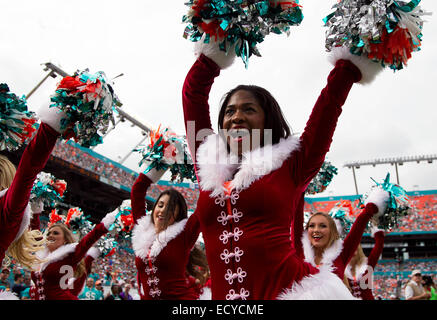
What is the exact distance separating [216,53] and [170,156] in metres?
2.09

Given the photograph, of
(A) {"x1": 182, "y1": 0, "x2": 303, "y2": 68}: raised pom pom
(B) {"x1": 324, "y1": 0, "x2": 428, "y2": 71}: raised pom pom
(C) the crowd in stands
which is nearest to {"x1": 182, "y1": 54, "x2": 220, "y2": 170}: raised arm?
(A) {"x1": 182, "y1": 0, "x2": 303, "y2": 68}: raised pom pom

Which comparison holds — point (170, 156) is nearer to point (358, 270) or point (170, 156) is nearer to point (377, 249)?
point (358, 270)

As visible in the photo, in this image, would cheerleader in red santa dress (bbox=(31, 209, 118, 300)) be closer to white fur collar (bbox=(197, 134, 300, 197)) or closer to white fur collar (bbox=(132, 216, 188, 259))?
white fur collar (bbox=(132, 216, 188, 259))

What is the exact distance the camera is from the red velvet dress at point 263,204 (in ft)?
5.47

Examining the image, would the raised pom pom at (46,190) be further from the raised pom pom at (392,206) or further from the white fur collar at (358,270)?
the white fur collar at (358,270)

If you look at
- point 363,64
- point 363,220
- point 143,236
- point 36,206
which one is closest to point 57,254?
point 36,206

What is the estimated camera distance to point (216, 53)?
188cm

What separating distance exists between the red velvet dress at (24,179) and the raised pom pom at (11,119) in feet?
0.71

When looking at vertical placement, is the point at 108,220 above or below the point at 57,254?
above

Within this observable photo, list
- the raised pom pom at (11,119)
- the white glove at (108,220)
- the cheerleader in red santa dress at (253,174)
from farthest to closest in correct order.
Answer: the white glove at (108,220)
the raised pom pom at (11,119)
the cheerleader in red santa dress at (253,174)

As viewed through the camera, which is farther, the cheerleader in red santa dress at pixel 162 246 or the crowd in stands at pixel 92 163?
the crowd in stands at pixel 92 163

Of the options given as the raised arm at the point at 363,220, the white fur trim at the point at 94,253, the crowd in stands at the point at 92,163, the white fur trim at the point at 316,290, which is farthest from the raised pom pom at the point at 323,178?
the crowd in stands at the point at 92,163
